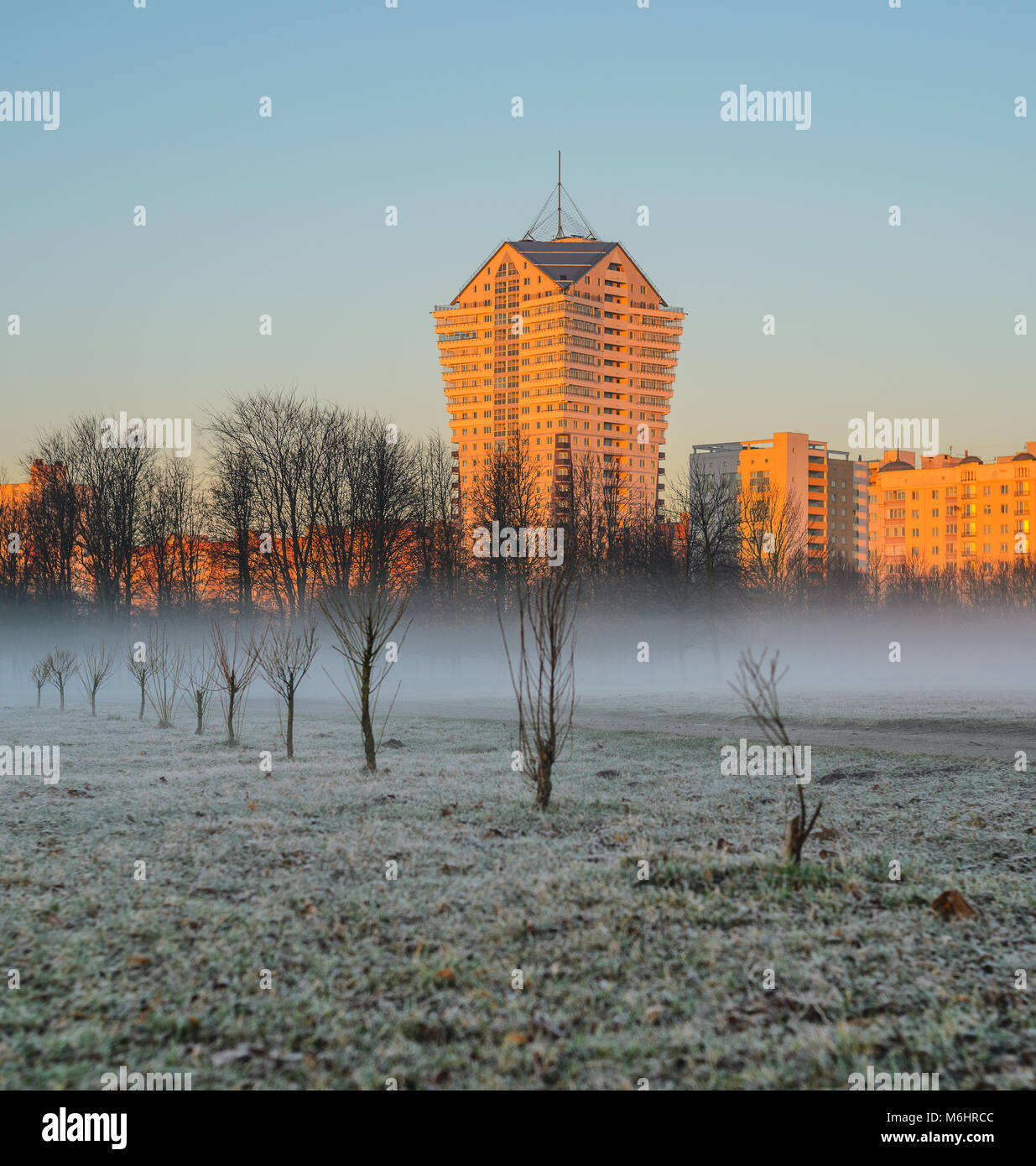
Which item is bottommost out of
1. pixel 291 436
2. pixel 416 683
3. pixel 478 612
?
pixel 416 683

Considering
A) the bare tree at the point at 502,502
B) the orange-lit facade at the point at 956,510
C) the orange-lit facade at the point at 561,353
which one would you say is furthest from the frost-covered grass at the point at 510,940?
the orange-lit facade at the point at 561,353

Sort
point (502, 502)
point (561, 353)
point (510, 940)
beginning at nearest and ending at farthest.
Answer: point (510, 940)
point (502, 502)
point (561, 353)

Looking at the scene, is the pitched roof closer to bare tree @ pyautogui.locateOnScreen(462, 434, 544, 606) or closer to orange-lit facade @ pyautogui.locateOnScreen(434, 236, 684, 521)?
orange-lit facade @ pyautogui.locateOnScreen(434, 236, 684, 521)

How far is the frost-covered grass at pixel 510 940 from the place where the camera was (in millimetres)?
4824

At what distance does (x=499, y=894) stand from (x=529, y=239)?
566 ft

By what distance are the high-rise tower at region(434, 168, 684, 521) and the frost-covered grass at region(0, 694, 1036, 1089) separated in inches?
5714

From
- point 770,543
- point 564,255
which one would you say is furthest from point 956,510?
point 770,543

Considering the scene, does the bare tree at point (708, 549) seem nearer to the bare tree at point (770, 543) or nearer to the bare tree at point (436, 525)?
the bare tree at point (770, 543)

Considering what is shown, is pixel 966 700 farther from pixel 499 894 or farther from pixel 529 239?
pixel 529 239

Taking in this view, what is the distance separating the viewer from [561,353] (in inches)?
6206

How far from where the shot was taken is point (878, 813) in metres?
10.9

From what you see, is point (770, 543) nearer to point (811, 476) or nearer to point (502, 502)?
point (502, 502)

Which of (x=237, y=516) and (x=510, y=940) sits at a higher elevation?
(x=237, y=516)
